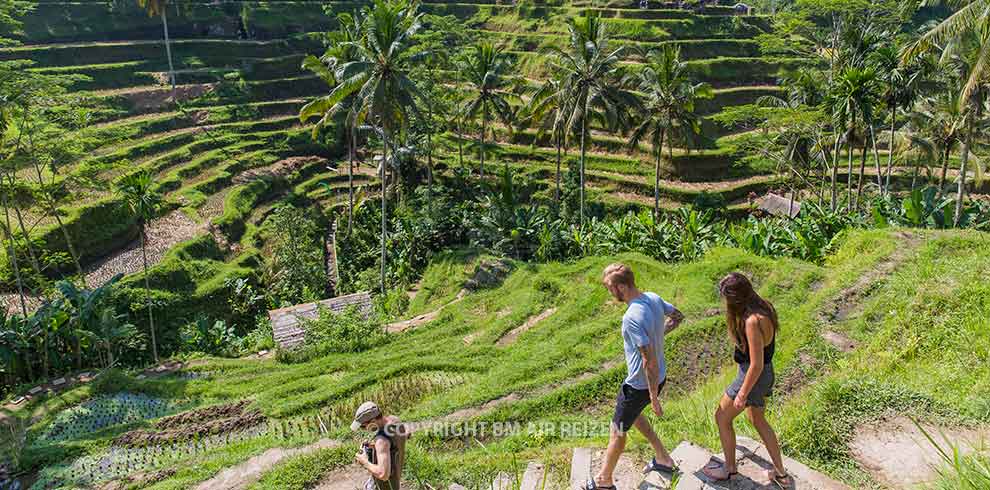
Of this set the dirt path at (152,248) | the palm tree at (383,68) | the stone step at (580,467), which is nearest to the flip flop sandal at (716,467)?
the stone step at (580,467)

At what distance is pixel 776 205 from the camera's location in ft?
92.1

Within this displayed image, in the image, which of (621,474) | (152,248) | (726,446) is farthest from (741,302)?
(152,248)

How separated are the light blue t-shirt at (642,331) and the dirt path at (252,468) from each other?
3.78 m

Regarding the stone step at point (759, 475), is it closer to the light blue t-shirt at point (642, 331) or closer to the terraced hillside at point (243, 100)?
the light blue t-shirt at point (642, 331)

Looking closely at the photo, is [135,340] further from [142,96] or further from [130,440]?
[142,96]

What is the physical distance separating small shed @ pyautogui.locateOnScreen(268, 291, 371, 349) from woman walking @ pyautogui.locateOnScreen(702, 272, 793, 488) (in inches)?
503

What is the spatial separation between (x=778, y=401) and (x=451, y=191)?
25.9 metres

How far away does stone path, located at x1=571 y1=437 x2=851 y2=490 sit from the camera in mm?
4738

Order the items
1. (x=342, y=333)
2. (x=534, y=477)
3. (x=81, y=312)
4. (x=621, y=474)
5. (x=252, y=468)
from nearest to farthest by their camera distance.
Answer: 1. (x=621, y=474)
2. (x=534, y=477)
3. (x=252, y=468)
4. (x=81, y=312)
5. (x=342, y=333)

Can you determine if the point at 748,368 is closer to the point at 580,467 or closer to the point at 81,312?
the point at 580,467

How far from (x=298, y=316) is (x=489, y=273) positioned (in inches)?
226

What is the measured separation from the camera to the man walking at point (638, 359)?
456cm

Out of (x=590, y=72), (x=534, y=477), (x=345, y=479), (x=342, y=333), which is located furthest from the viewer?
(x=590, y=72)

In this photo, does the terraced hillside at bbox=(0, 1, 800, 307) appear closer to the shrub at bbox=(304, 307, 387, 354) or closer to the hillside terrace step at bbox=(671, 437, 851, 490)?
the shrub at bbox=(304, 307, 387, 354)
